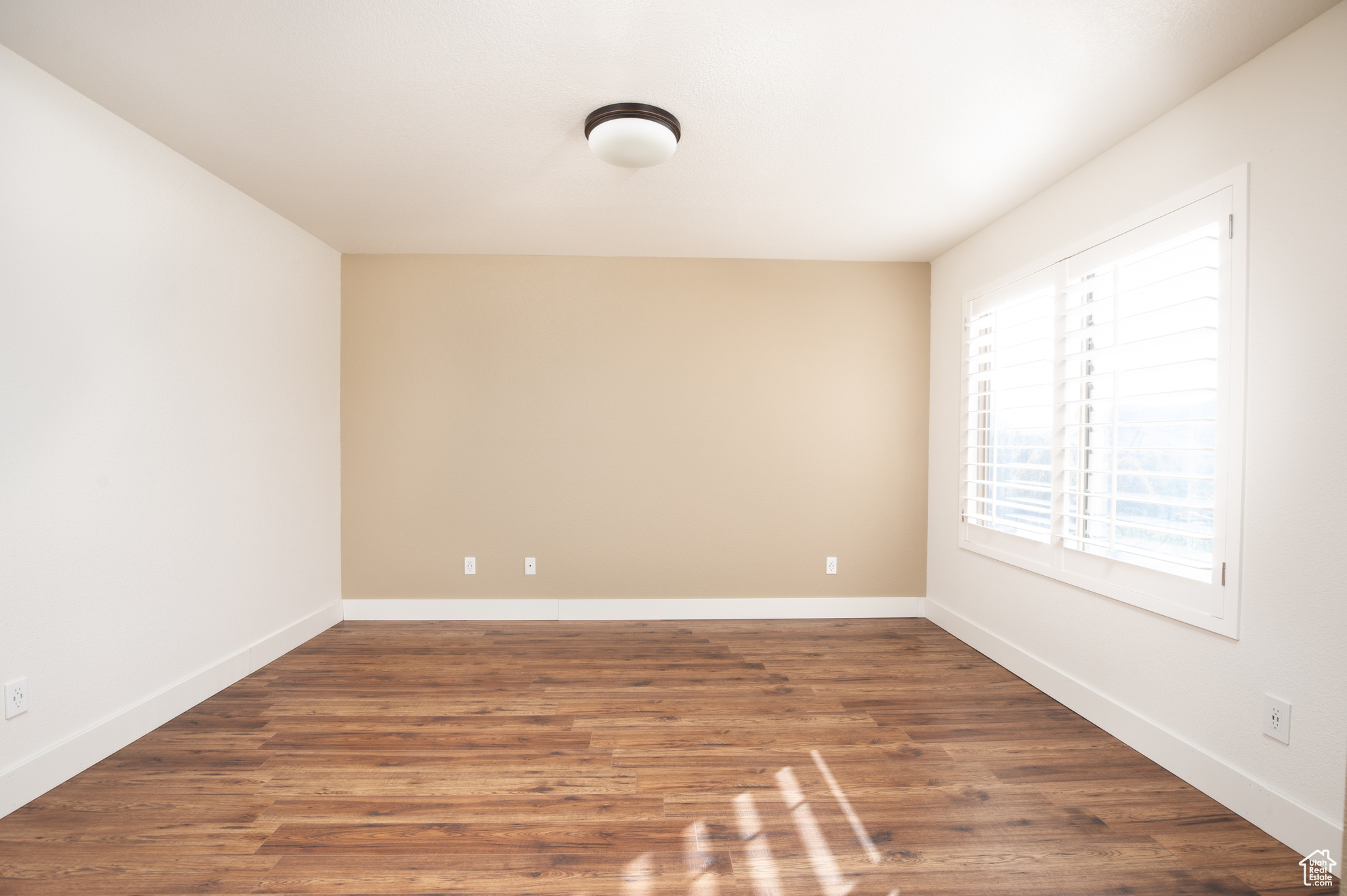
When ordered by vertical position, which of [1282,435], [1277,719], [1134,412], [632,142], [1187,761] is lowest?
[1187,761]

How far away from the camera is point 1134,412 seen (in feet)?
8.27

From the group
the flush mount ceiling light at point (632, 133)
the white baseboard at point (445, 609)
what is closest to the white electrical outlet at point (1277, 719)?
the flush mount ceiling light at point (632, 133)

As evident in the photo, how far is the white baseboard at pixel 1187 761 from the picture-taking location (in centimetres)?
184

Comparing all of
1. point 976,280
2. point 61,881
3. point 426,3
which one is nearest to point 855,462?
point 976,280

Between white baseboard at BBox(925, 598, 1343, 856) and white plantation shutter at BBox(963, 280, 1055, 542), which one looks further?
white plantation shutter at BBox(963, 280, 1055, 542)

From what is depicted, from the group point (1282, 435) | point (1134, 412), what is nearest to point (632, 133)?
point (1134, 412)

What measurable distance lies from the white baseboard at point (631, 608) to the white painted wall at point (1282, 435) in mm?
1869

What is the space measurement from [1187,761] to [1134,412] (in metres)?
1.36

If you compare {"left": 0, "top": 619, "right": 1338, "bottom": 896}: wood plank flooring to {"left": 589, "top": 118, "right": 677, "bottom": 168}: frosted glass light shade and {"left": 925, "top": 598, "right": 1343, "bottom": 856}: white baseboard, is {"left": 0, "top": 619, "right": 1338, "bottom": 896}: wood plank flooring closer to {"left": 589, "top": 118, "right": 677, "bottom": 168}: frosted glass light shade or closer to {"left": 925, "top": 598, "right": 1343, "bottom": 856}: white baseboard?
{"left": 925, "top": 598, "right": 1343, "bottom": 856}: white baseboard

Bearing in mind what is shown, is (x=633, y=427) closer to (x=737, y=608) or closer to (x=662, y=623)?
(x=662, y=623)

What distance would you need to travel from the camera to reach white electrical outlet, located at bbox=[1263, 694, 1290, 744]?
1.91 metres

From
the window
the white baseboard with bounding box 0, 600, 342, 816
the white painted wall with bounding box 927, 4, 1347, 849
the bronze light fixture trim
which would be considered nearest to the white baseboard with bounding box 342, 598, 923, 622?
the white baseboard with bounding box 0, 600, 342, 816

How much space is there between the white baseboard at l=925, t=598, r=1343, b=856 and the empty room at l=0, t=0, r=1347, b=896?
16 millimetres

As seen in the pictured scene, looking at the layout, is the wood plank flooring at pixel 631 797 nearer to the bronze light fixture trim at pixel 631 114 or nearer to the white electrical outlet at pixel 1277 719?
the white electrical outlet at pixel 1277 719
